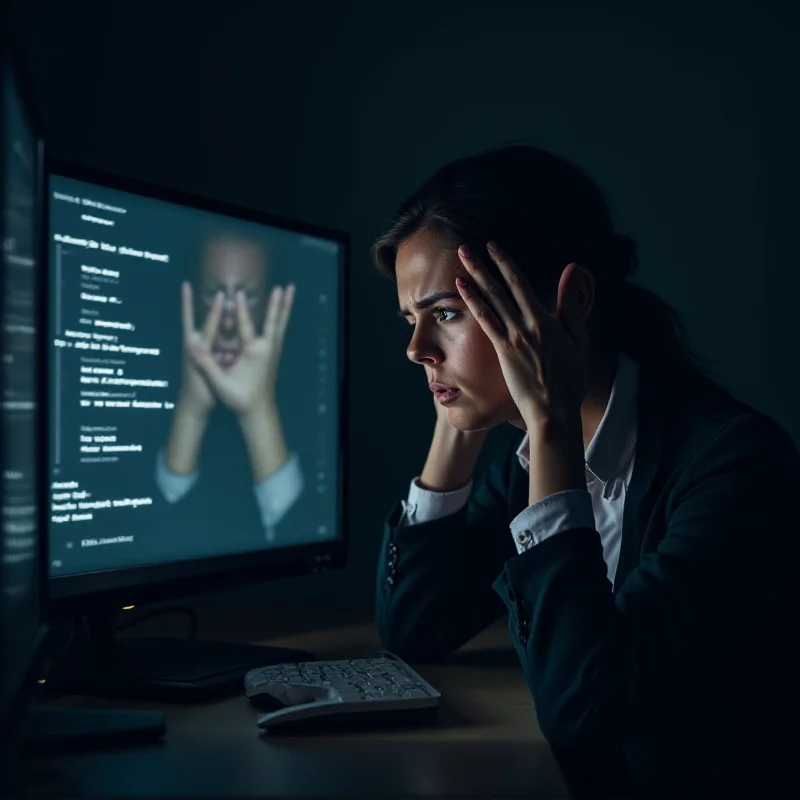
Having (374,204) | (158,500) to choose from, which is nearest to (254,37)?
(374,204)

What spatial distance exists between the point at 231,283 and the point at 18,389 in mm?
569

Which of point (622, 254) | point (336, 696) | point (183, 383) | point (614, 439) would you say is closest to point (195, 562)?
point (183, 383)

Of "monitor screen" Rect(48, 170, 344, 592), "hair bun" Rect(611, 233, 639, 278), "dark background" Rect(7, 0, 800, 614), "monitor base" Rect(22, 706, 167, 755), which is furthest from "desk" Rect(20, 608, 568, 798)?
"dark background" Rect(7, 0, 800, 614)

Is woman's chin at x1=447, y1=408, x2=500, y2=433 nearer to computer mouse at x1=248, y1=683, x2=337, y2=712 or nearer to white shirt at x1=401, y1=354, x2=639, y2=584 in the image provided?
white shirt at x1=401, y1=354, x2=639, y2=584

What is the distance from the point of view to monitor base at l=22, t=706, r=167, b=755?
0.77 meters


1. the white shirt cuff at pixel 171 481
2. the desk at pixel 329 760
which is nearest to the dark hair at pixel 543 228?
the white shirt cuff at pixel 171 481

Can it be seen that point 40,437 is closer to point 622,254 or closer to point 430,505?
point 430,505

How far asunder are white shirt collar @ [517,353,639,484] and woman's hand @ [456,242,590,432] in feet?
0.30

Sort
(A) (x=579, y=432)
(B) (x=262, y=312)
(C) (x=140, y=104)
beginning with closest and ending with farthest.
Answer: (A) (x=579, y=432) → (B) (x=262, y=312) → (C) (x=140, y=104)

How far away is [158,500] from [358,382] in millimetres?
685

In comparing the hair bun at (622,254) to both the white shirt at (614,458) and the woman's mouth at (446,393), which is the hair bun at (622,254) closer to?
the white shirt at (614,458)

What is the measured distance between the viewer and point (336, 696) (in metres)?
0.89

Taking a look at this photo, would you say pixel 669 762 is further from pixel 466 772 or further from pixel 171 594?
pixel 171 594

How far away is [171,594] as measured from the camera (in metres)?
1.11
